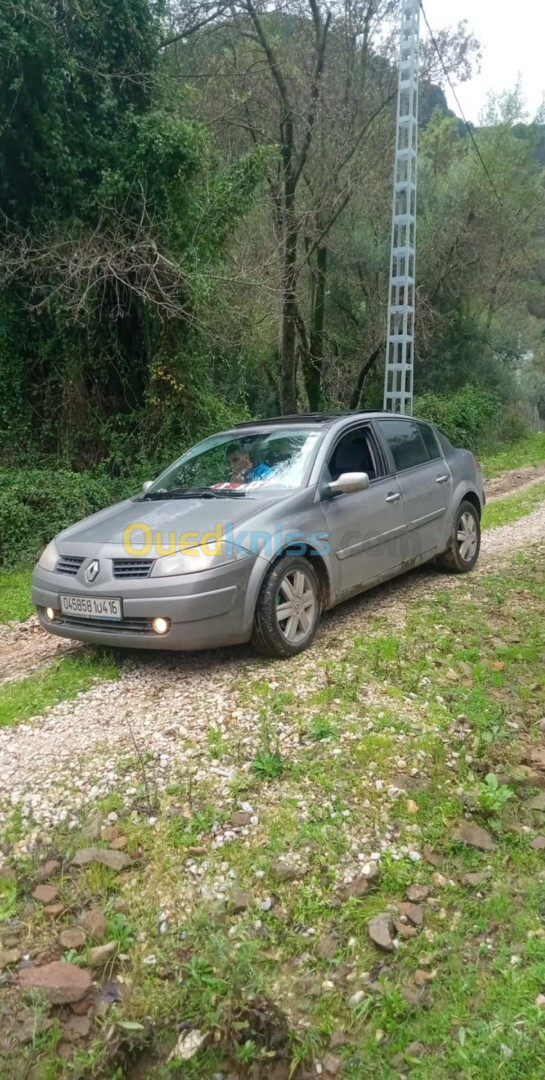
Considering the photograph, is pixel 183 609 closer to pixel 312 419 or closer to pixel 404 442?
pixel 312 419

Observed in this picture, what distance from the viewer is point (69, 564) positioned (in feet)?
15.1

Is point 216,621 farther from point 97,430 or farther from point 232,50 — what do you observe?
point 232,50

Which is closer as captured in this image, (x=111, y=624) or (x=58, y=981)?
(x=58, y=981)

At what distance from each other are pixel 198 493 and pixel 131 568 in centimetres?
101

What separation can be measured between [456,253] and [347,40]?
6922mm

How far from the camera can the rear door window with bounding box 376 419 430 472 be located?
591 centimetres

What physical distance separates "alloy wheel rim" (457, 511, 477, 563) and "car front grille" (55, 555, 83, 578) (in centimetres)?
366

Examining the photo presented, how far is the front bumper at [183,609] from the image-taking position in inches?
161

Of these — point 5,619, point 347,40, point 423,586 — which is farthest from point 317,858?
point 347,40

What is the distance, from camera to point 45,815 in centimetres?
313

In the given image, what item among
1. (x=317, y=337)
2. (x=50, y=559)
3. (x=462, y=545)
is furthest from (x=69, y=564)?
(x=317, y=337)

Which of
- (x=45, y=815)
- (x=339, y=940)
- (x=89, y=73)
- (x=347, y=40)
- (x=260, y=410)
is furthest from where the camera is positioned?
(x=260, y=410)

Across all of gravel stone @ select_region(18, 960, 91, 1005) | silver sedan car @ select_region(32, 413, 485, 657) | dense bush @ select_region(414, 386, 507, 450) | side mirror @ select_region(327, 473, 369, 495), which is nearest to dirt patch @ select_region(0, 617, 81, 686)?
silver sedan car @ select_region(32, 413, 485, 657)

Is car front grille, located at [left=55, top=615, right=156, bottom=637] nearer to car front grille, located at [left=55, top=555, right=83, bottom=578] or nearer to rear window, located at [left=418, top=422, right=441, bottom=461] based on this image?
car front grille, located at [left=55, top=555, right=83, bottom=578]
